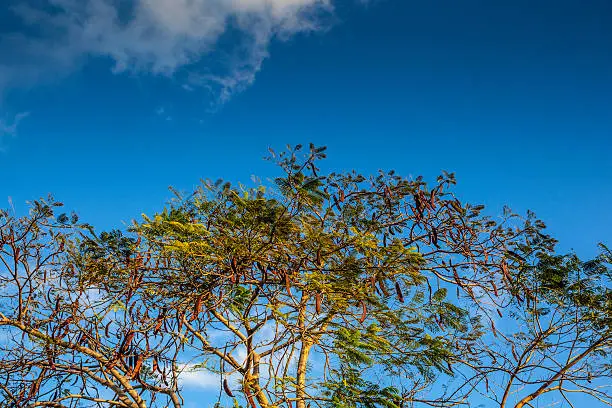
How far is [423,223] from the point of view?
5.85m

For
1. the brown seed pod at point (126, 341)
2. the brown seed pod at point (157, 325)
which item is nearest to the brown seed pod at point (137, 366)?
the brown seed pod at point (126, 341)

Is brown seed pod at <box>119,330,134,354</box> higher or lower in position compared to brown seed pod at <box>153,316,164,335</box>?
lower

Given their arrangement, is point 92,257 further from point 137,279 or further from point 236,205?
point 236,205

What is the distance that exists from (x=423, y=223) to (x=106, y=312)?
361cm

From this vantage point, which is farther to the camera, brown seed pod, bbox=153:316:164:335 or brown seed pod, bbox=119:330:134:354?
brown seed pod, bbox=153:316:164:335

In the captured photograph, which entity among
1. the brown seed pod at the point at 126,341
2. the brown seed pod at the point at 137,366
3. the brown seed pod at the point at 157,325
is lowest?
the brown seed pod at the point at 137,366

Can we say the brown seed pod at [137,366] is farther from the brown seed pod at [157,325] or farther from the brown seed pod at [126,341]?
the brown seed pod at [157,325]

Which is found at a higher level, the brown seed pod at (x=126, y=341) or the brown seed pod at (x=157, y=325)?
the brown seed pod at (x=157, y=325)

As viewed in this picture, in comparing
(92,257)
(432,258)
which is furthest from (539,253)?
(92,257)

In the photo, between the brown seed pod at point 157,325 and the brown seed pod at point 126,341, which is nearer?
the brown seed pod at point 126,341

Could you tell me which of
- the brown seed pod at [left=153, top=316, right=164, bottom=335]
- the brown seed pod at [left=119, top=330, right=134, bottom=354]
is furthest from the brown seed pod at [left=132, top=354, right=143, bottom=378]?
the brown seed pod at [left=153, top=316, right=164, bottom=335]

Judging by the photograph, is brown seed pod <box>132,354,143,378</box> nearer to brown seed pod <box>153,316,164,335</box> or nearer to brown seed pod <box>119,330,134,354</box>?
brown seed pod <box>119,330,134,354</box>

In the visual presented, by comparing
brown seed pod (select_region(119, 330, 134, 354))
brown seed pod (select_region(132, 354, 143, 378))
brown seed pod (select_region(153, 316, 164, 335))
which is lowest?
brown seed pod (select_region(132, 354, 143, 378))

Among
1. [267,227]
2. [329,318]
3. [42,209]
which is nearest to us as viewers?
[267,227]
